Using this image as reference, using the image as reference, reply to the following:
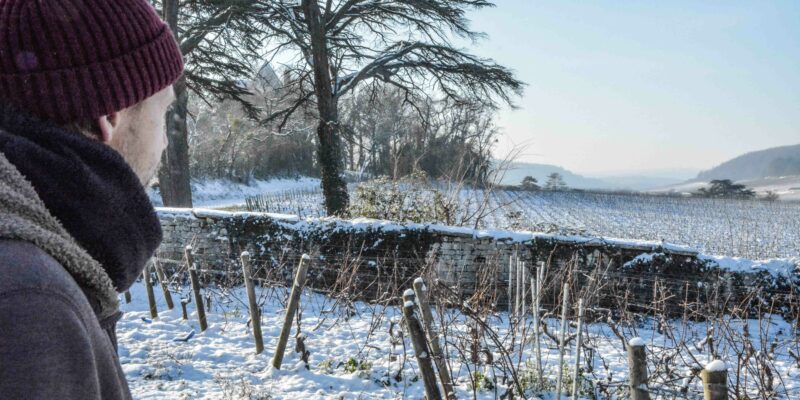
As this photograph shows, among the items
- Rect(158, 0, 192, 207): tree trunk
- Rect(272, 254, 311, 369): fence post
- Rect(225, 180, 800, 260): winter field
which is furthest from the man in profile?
Rect(158, 0, 192, 207): tree trunk

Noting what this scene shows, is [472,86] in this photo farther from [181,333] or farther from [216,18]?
[181,333]

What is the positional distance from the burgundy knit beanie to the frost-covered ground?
10.7 feet

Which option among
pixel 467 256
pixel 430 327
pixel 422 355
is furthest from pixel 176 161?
pixel 422 355

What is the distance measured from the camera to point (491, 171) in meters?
10.0

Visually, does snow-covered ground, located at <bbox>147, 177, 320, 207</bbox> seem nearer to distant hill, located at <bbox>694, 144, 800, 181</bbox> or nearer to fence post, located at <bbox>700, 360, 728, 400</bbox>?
fence post, located at <bbox>700, 360, 728, 400</bbox>

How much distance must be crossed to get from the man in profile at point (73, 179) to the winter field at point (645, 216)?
34.6 feet

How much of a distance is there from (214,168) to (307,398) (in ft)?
109

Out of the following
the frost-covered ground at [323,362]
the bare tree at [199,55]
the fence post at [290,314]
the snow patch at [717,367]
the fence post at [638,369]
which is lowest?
the frost-covered ground at [323,362]

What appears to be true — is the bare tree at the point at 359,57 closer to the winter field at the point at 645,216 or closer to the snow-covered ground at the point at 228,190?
the winter field at the point at 645,216

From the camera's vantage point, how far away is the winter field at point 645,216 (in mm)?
19859

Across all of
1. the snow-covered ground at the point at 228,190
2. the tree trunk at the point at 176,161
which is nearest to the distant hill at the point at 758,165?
the snow-covered ground at the point at 228,190

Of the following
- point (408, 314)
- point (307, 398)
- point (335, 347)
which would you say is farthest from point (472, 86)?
point (408, 314)

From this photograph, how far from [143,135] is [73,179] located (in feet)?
0.77

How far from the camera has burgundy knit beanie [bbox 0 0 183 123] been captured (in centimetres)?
80
